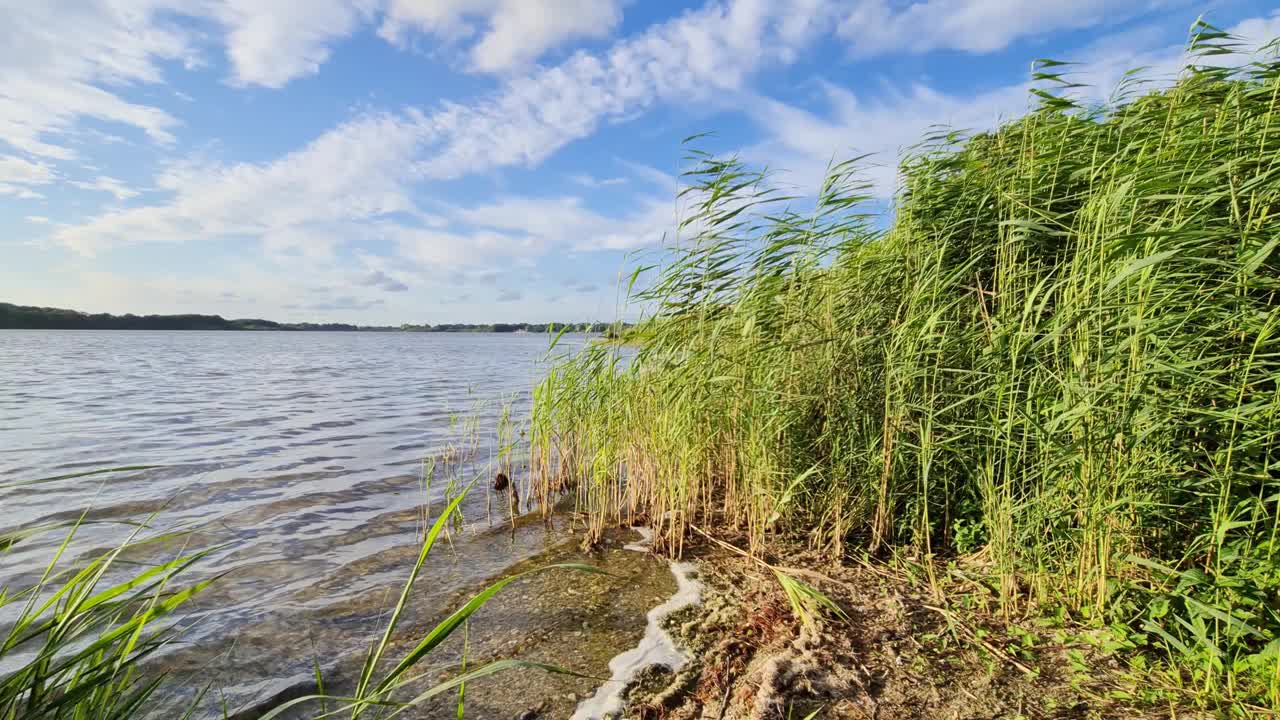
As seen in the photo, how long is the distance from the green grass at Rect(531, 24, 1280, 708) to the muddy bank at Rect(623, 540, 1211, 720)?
0.93 feet

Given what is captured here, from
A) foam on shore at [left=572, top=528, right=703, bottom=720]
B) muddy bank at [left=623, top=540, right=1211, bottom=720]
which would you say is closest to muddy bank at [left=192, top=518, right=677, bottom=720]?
foam on shore at [left=572, top=528, right=703, bottom=720]

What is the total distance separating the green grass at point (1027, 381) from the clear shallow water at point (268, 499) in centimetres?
186

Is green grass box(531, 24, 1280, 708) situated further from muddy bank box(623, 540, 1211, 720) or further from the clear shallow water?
the clear shallow water

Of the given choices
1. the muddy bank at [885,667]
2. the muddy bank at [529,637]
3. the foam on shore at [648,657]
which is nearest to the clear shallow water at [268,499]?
the muddy bank at [529,637]

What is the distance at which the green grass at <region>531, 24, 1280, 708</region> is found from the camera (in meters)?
2.86

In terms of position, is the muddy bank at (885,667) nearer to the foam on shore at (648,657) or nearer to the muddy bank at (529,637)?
the foam on shore at (648,657)

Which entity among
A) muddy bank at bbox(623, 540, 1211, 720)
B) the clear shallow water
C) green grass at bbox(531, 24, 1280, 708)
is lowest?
the clear shallow water

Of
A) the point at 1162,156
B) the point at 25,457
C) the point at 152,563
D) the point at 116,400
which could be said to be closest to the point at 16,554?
the point at 152,563

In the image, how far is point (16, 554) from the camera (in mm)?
5242

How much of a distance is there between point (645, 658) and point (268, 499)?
560cm

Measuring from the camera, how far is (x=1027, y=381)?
147 inches

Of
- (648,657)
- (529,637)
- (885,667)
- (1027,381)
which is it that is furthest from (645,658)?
(1027,381)

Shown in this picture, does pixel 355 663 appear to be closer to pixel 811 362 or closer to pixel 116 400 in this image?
pixel 811 362

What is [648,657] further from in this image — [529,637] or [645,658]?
[529,637]
